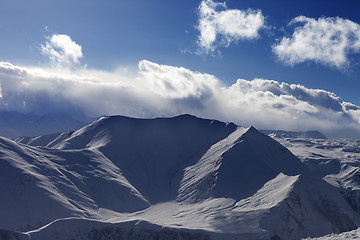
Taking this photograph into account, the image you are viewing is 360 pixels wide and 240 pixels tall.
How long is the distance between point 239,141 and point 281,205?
69113 mm

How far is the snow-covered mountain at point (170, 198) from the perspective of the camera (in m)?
118

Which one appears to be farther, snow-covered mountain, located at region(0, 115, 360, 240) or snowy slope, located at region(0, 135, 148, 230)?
snowy slope, located at region(0, 135, 148, 230)

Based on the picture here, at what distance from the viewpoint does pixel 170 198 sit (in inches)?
6895

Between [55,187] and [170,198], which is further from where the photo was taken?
[170,198]

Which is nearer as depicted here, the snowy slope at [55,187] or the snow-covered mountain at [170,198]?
the snow-covered mountain at [170,198]

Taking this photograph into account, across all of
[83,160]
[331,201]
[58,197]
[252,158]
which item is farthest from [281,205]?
[83,160]

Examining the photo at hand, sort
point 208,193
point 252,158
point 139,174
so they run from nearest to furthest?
1. point 208,193
2. point 252,158
3. point 139,174

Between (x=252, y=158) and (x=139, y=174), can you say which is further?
(x=139, y=174)

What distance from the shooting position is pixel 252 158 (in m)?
181

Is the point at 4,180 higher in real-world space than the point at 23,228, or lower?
higher

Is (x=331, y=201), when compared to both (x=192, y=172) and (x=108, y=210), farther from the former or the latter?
(x=108, y=210)

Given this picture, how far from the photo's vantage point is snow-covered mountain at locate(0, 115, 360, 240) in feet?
386

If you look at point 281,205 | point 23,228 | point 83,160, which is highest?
point 83,160

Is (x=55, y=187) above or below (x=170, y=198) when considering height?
above
